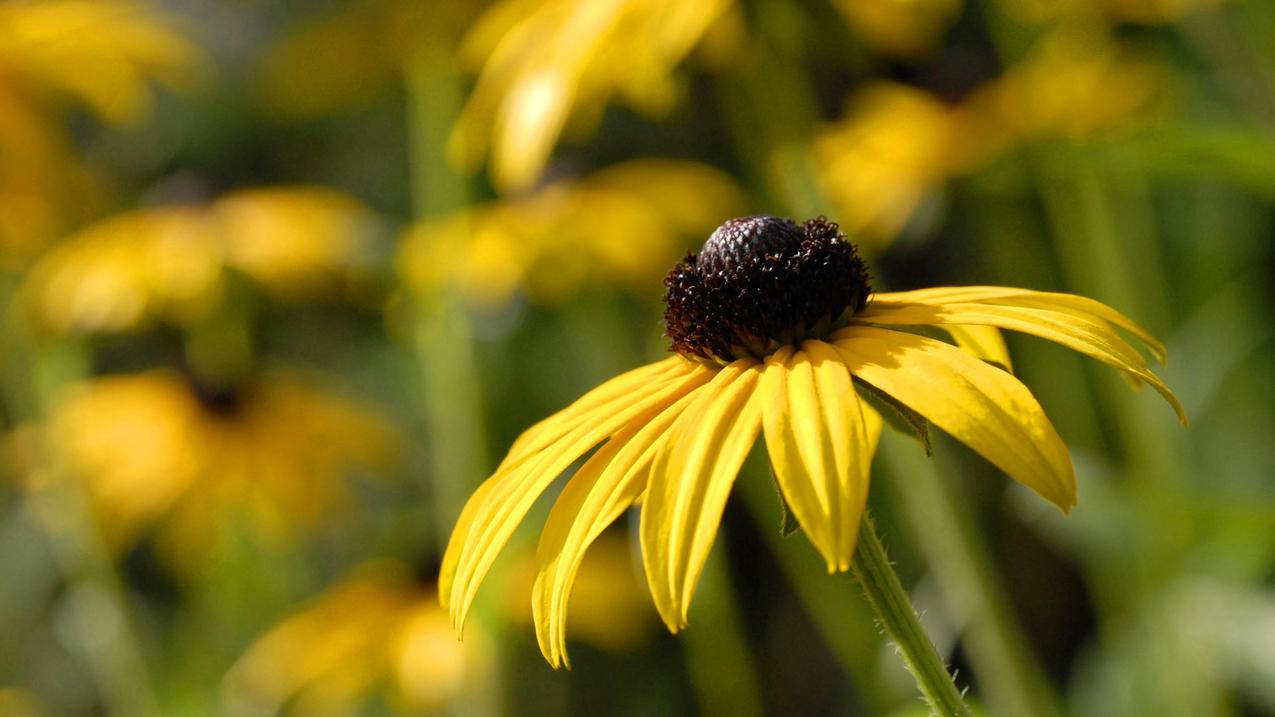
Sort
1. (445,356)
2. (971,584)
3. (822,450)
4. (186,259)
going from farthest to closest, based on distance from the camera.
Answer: (186,259)
(445,356)
(971,584)
(822,450)

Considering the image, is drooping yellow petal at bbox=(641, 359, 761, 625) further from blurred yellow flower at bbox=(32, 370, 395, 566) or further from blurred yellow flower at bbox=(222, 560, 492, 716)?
blurred yellow flower at bbox=(32, 370, 395, 566)

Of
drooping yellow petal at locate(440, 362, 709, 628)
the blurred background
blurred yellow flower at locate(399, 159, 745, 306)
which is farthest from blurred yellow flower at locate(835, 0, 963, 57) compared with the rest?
drooping yellow petal at locate(440, 362, 709, 628)

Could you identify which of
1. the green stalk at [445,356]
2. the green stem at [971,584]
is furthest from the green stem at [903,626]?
the green stalk at [445,356]

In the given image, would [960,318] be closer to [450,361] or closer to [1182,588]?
[1182,588]

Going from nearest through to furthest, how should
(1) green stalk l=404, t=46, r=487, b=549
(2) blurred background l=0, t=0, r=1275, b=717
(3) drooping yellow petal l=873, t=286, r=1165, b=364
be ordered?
(3) drooping yellow petal l=873, t=286, r=1165, b=364 → (2) blurred background l=0, t=0, r=1275, b=717 → (1) green stalk l=404, t=46, r=487, b=549

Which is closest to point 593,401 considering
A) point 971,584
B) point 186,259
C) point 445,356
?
point 971,584

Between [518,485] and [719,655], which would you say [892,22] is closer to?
[719,655]
